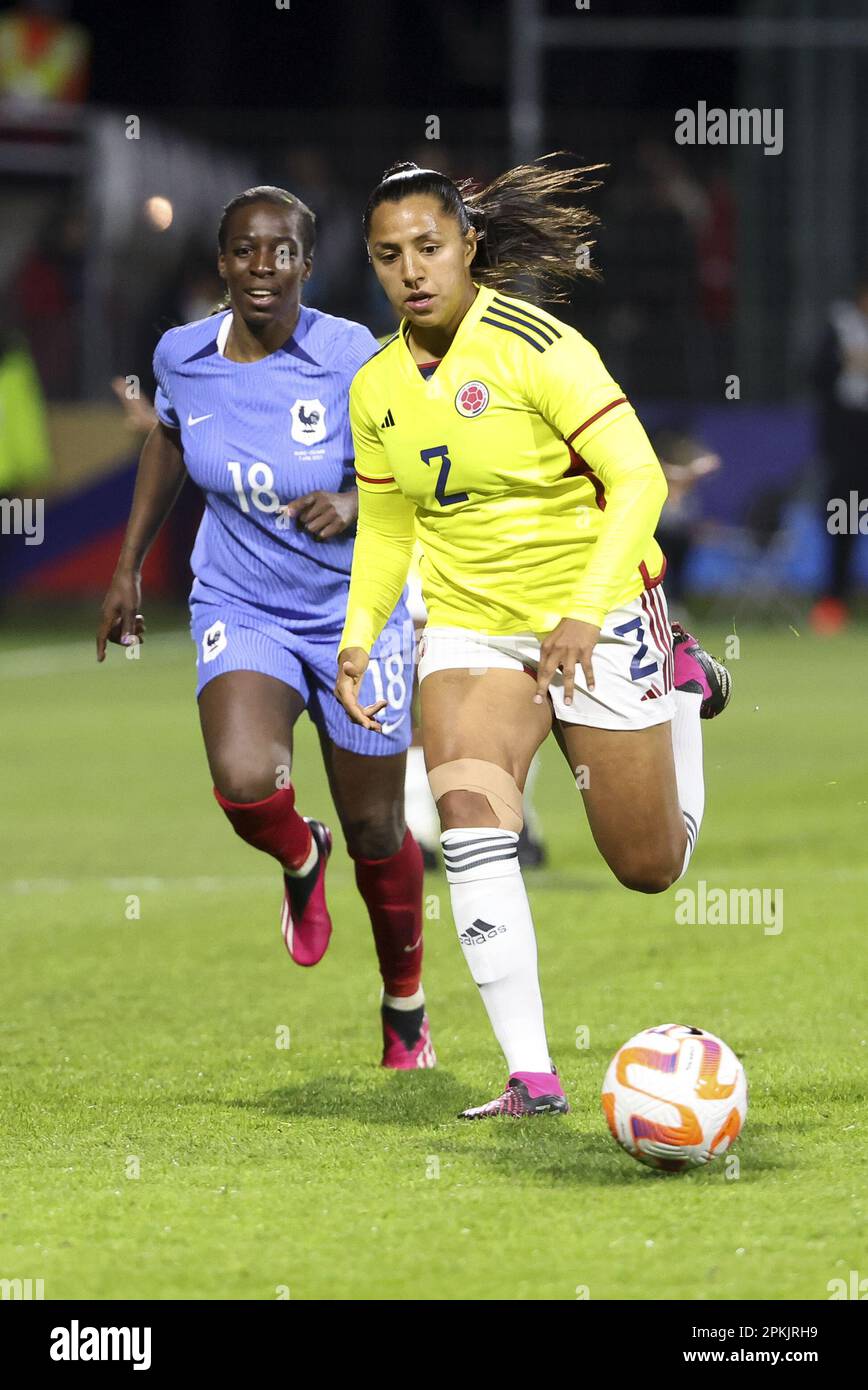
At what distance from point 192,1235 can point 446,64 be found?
→ 25.1 m

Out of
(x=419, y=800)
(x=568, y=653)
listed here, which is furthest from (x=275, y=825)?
(x=419, y=800)

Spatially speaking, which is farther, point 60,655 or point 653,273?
point 653,273

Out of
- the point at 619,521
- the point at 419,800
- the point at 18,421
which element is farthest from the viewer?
the point at 18,421

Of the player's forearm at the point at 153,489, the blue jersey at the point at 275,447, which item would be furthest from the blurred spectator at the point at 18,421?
the blue jersey at the point at 275,447

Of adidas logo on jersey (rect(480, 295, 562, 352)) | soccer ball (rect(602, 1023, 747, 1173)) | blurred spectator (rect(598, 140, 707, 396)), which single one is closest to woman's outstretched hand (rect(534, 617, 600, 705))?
adidas logo on jersey (rect(480, 295, 562, 352))

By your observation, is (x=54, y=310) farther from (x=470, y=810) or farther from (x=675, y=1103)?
(x=675, y=1103)

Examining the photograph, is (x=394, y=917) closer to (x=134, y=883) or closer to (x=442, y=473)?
(x=442, y=473)

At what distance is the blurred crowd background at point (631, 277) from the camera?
802 inches

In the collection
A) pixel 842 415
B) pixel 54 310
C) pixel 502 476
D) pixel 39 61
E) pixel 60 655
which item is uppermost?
pixel 39 61

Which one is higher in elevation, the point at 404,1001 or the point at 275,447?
the point at 275,447

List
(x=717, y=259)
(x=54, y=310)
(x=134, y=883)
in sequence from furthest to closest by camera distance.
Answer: (x=54, y=310) < (x=717, y=259) < (x=134, y=883)

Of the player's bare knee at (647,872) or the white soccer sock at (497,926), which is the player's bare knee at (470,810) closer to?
the white soccer sock at (497,926)

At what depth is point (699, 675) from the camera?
6.30 meters

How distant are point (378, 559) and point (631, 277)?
53.1 ft
